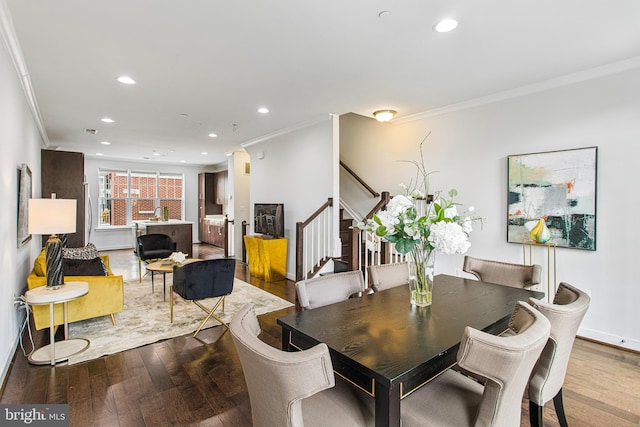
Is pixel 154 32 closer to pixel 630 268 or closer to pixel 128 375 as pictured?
pixel 128 375

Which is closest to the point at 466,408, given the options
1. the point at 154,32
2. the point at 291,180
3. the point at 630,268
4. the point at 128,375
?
the point at 128,375

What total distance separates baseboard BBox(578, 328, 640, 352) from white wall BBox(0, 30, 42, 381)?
5.28m

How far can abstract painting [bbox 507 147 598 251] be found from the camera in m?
3.30

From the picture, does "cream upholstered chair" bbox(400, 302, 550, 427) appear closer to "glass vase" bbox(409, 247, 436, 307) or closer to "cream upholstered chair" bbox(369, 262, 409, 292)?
"glass vase" bbox(409, 247, 436, 307)

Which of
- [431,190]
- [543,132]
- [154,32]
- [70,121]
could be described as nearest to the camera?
[154,32]

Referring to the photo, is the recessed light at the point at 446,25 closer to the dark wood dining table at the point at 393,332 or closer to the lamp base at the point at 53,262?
the dark wood dining table at the point at 393,332

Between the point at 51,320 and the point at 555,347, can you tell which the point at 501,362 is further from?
the point at 51,320

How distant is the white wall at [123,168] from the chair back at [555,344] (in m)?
10.7

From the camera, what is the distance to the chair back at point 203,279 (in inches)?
132

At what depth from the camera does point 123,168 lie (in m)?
9.87

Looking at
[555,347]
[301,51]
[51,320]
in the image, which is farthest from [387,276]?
[51,320]

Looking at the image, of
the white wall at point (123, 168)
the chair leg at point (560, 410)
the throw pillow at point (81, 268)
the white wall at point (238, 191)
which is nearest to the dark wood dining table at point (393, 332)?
the chair leg at point (560, 410)

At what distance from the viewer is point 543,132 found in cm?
364

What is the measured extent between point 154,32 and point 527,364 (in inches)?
126
